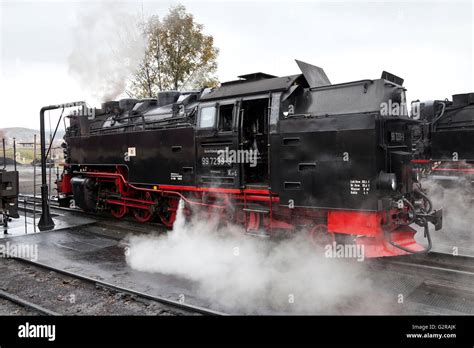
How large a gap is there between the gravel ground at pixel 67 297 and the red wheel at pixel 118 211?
4.07m

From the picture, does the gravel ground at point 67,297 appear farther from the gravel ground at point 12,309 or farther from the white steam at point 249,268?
the white steam at point 249,268

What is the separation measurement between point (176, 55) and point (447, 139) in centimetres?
1292

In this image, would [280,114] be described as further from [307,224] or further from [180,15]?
[180,15]

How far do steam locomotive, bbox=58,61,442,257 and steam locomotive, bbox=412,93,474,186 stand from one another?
5.39 m

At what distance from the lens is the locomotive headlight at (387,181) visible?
580 cm

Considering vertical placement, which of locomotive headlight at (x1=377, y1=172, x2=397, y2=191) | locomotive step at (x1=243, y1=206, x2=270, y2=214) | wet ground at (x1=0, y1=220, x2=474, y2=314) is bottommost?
wet ground at (x1=0, y1=220, x2=474, y2=314)

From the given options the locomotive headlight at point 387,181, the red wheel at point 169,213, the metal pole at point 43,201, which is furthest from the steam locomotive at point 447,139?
the metal pole at point 43,201

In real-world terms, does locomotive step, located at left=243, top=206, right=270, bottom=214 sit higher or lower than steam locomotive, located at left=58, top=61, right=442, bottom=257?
lower

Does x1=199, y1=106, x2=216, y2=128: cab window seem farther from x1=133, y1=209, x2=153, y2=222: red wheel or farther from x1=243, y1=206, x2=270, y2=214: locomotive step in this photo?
x1=133, y1=209, x2=153, y2=222: red wheel

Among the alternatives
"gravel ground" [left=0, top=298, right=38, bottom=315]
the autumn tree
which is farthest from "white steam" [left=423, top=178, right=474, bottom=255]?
the autumn tree

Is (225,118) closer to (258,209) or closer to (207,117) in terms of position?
(207,117)

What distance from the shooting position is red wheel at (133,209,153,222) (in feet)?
34.7

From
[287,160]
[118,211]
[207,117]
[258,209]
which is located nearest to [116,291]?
[258,209]

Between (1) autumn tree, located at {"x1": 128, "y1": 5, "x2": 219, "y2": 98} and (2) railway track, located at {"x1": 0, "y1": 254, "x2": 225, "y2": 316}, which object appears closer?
(2) railway track, located at {"x1": 0, "y1": 254, "x2": 225, "y2": 316}
